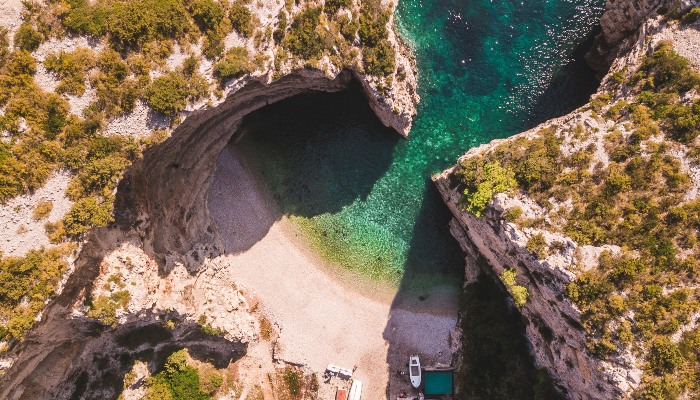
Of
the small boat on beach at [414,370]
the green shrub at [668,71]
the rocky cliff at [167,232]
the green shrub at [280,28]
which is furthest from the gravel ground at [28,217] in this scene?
the green shrub at [668,71]

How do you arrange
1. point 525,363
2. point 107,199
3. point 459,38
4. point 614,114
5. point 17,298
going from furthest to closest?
point 459,38 < point 525,363 < point 614,114 < point 107,199 < point 17,298

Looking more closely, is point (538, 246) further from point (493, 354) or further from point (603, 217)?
point (493, 354)

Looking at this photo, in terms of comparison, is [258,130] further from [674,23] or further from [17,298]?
[674,23]

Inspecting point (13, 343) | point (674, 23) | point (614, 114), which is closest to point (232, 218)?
point (13, 343)

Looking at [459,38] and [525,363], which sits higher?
[459,38]

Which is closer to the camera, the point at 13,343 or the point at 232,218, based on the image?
the point at 13,343

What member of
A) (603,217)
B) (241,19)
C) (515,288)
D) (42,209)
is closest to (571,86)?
(603,217)

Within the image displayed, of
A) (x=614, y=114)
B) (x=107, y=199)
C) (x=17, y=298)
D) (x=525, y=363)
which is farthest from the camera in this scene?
(x=525, y=363)
